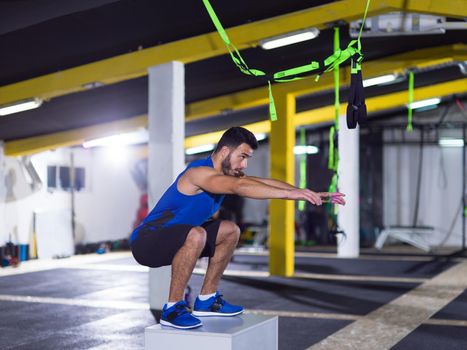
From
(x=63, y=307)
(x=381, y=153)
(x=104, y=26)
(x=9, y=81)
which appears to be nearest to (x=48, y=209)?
(x=9, y=81)

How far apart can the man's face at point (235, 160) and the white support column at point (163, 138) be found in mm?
3478

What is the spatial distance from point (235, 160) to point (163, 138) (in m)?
3.74

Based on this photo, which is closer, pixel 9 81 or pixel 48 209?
pixel 9 81

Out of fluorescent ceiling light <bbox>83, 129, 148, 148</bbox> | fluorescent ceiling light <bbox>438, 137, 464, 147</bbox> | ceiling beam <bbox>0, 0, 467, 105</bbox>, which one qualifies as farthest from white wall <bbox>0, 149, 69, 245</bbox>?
fluorescent ceiling light <bbox>438, 137, 464, 147</bbox>

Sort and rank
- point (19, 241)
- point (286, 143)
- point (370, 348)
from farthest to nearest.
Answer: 1. point (19, 241)
2. point (286, 143)
3. point (370, 348)

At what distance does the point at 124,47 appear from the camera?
7668mm

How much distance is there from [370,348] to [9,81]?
6269mm

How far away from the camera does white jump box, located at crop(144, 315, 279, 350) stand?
3.58 metres

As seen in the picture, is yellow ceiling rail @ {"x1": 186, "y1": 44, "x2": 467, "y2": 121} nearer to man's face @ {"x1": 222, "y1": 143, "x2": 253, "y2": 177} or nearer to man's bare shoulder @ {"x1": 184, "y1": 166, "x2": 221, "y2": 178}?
man's face @ {"x1": 222, "y1": 143, "x2": 253, "y2": 177}

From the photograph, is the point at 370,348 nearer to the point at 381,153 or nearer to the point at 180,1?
the point at 180,1

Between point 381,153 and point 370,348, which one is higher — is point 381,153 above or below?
above

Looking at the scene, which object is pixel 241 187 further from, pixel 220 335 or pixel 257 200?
pixel 257 200

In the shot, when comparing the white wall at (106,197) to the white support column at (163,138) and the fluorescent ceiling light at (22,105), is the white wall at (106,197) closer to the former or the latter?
the fluorescent ceiling light at (22,105)

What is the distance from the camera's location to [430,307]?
24.1 feet
